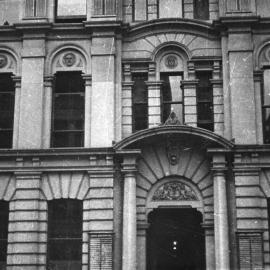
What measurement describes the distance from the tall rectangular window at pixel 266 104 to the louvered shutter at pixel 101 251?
6585 mm

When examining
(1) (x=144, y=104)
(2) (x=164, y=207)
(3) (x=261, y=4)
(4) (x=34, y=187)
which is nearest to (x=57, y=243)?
(4) (x=34, y=187)

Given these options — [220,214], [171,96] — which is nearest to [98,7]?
[171,96]

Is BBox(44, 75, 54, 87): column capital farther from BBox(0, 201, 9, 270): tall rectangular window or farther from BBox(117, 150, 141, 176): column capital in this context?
BBox(0, 201, 9, 270): tall rectangular window

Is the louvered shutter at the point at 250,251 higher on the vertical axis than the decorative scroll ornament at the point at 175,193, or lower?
lower

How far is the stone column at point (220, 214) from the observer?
1798 cm

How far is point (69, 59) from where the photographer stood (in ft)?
67.3

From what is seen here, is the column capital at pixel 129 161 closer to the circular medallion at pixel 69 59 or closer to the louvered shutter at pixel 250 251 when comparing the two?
the circular medallion at pixel 69 59

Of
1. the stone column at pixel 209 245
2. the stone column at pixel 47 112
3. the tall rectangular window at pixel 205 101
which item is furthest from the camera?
the tall rectangular window at pixel 205 101

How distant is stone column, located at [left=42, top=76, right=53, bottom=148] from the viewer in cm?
1966

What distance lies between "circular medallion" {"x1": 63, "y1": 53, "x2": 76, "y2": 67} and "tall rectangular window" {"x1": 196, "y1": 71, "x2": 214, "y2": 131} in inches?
185

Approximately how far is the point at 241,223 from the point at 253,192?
44.7 inches

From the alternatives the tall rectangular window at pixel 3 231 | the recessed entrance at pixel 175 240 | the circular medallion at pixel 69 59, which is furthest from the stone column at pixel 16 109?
the recessed entrance at pixel 175 240

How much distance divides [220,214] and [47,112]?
7.24 m

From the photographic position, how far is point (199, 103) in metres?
20.0
